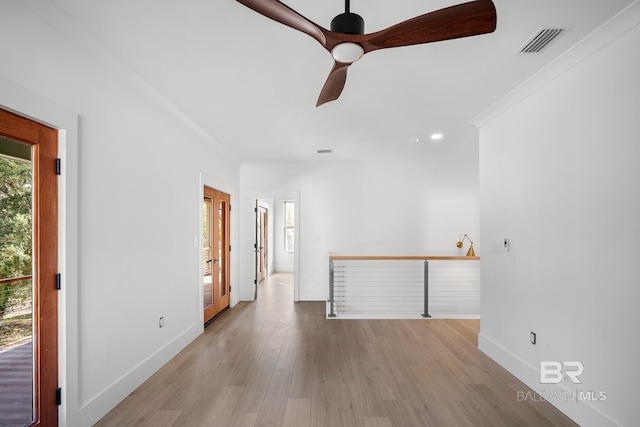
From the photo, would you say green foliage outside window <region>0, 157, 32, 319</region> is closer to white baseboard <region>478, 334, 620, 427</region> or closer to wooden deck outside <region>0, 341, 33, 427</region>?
wooden deck outside <region>0, 341, 33, 427</region>

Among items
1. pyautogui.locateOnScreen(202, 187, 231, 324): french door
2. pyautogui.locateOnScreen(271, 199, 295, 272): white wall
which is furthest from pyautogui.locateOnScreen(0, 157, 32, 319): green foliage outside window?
pyautogui.locateOnScreen(271, 199, 295, 272): white wall

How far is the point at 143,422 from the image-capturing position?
7.17 feet

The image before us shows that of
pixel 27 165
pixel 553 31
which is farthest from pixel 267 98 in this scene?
pixel 553 31

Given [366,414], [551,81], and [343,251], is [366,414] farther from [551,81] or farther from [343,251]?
[343,251]

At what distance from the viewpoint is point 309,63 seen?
7.66 ft

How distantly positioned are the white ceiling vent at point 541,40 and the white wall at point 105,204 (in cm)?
292

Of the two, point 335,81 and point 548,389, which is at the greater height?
point 335,81

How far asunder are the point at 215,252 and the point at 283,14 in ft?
12.6

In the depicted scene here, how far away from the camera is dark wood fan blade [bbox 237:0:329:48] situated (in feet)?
4.19

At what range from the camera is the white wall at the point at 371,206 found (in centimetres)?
589

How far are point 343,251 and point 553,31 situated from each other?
4473mm

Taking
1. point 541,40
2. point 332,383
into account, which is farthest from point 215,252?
point 541,40

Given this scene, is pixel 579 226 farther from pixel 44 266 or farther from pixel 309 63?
pixel 44 266

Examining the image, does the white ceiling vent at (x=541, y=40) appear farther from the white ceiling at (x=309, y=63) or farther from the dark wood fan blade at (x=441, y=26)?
the dark wood fan blade at (x=441, y=26)
